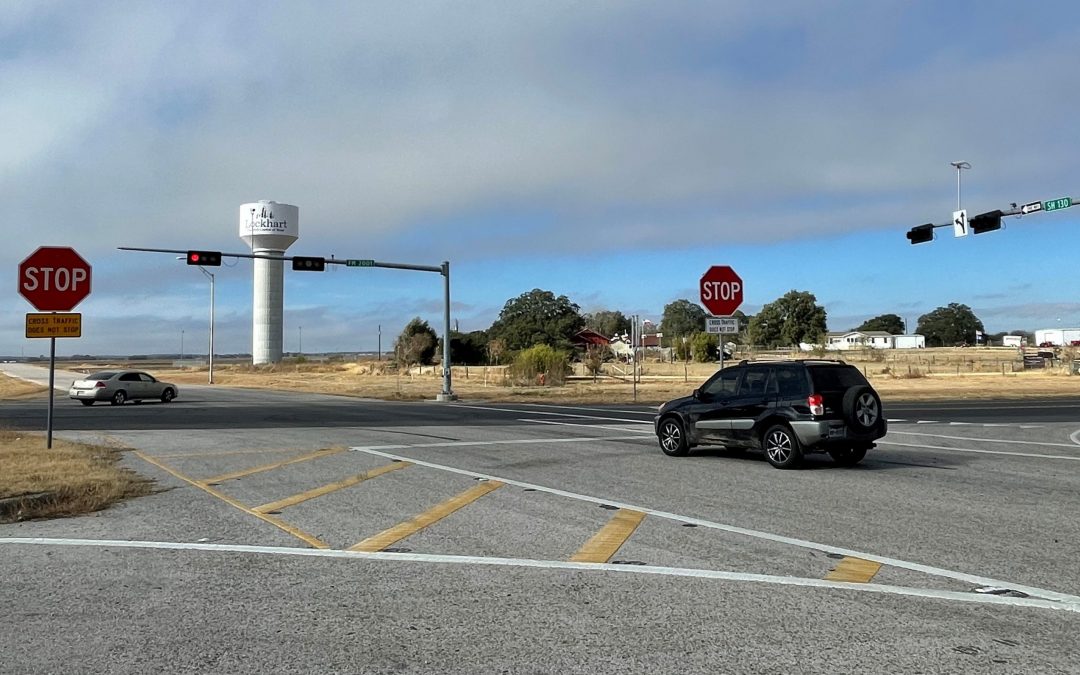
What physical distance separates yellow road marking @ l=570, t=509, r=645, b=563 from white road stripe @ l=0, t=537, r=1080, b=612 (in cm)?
28

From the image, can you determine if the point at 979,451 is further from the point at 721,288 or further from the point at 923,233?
the point at 923,233

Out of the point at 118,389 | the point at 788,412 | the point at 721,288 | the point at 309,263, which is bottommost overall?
the point at 788,412

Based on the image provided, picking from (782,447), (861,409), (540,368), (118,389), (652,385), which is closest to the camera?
(861,409)

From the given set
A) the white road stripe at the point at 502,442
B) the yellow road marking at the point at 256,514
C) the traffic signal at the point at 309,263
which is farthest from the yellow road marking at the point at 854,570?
the traffic signal at the point at 309,263

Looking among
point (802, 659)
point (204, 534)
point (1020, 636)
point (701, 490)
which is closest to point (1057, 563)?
point (1020, 636)

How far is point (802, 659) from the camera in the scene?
5199 mm

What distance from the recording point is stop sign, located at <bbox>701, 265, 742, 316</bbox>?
2598 centimetres

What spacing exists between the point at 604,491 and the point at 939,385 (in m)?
42.6

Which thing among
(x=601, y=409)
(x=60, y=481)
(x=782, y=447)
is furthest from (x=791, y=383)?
(x=601, y=409)

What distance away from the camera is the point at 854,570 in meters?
7.36

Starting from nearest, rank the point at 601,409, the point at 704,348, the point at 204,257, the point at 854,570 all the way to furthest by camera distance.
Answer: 1. the point at 854,570
2. the point at 601,409
3. the point at 204,257
4. the point at 704,348

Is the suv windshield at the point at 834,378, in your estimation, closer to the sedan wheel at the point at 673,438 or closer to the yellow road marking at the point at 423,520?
the sedan wheel at the point at 673,438

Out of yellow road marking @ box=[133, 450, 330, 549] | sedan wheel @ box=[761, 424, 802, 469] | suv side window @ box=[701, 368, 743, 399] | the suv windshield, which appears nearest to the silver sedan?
yellow road marking @ box=[133, 450, 330, 549]

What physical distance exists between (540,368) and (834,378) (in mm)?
41637
